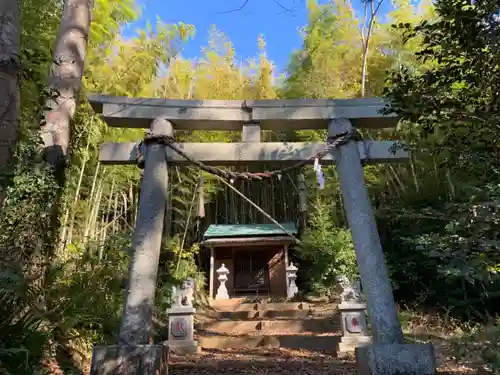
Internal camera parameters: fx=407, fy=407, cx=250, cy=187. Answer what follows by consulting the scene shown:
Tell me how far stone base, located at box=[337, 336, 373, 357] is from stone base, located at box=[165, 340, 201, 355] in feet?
6.44

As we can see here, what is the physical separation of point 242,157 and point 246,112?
475mm

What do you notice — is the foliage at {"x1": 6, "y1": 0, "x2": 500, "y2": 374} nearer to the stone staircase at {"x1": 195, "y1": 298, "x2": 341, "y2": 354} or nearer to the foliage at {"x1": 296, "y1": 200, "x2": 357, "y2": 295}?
the foliage at {"x1": 296, "y1": 200, "x2": 357, "y2": 295}

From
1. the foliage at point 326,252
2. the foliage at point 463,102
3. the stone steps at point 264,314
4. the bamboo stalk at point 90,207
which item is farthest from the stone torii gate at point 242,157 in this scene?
the foliage at point 326,252

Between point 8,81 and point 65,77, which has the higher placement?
point 65,77

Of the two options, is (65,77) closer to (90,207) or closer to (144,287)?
(144,287)

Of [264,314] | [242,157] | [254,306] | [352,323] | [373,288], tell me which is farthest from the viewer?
[254,306]

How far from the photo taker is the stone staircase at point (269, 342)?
14.8ft

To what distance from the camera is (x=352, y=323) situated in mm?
5668

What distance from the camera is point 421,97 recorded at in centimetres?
262

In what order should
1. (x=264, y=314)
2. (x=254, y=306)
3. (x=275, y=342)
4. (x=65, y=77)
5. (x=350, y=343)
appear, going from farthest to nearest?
(x=254, y=306), (x=264, y=314), (x=275, y=342), (x=350, y=343), (x=65, y=77)

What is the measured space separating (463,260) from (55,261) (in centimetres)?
388

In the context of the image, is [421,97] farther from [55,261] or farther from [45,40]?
[45,40]

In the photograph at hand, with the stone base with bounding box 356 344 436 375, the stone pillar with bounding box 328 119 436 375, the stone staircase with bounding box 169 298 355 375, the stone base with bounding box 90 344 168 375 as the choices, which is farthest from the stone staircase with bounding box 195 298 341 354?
the stone base with bounding box 90 344 168 375

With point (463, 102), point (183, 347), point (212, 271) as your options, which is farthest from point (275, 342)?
point (212, 271)
